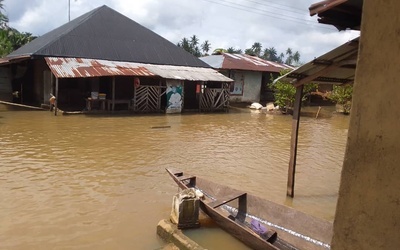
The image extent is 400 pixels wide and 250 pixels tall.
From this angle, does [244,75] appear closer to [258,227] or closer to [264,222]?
[264,222]

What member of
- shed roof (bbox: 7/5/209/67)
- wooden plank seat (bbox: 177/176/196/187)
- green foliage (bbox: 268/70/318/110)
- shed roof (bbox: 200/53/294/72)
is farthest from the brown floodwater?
shed roof (bbox: 200/53/294/72)

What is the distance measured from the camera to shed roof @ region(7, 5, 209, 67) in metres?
19.4

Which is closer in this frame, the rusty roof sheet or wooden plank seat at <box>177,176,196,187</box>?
wooden plank seat at <box>177,176,196,187</box>

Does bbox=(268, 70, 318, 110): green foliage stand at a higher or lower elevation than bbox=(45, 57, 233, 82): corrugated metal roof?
lower

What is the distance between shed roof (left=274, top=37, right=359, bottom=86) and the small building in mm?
19228

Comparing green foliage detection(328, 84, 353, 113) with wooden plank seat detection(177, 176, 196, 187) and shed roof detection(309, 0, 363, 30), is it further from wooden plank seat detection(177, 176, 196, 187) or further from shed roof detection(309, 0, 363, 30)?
shed roof detection(309, 0, 363, 30)

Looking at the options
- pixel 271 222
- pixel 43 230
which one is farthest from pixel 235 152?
pixel 43 230

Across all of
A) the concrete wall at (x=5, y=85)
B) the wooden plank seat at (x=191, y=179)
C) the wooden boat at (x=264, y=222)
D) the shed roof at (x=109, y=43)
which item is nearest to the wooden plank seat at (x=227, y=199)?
the wooden boat at (x=264, y=222)

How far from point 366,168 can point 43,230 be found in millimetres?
4822

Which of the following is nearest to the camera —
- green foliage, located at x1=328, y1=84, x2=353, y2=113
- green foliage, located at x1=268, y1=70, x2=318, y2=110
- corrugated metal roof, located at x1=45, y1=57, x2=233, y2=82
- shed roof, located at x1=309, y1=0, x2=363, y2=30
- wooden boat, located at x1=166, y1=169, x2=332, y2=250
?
shed roof, located at x1=309, y1=0, x2=363, y2=30

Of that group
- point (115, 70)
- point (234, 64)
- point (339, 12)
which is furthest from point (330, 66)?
point (234, 64)

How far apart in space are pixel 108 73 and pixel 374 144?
1658 cm

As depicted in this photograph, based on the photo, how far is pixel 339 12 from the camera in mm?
4145

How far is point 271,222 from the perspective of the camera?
199 inches
